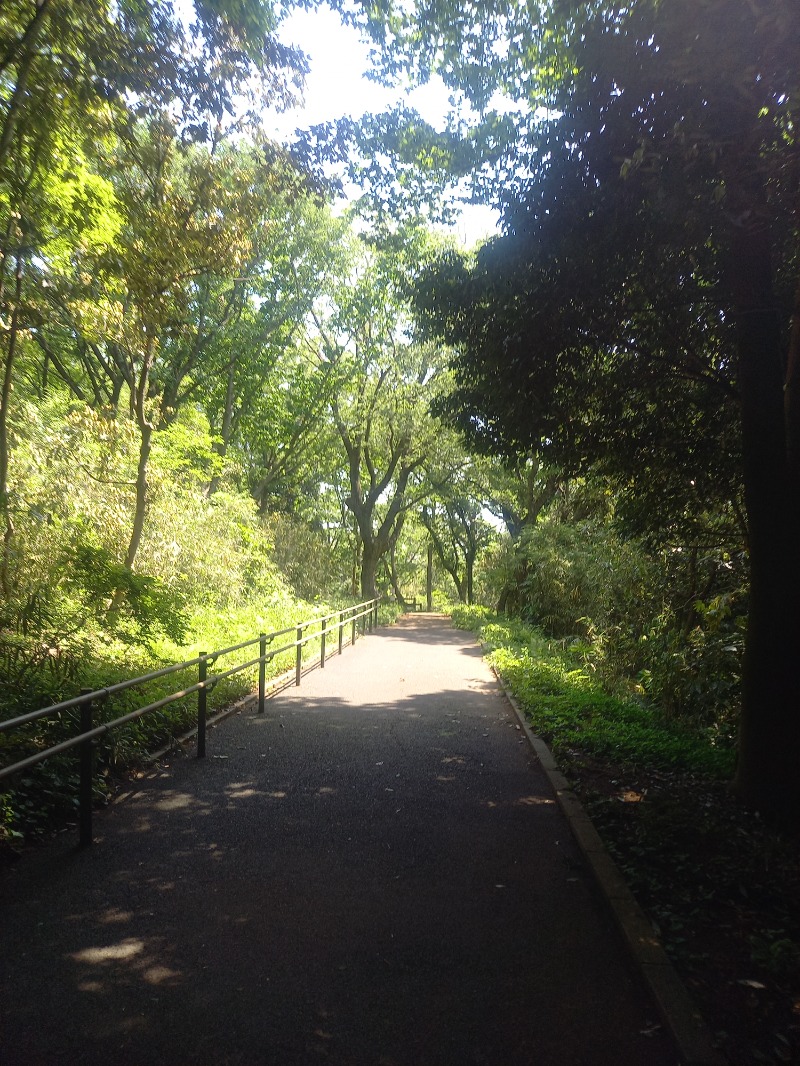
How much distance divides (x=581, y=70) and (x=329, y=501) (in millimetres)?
36457

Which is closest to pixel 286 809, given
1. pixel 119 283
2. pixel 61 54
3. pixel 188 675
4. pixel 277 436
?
pixel 188 675

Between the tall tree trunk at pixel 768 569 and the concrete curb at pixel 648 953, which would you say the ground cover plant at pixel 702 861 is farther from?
the tall tree trunk at pixel 768 569

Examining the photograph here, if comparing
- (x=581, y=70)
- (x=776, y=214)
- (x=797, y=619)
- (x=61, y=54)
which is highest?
(x=61, y=54)

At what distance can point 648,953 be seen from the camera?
3.56 meters

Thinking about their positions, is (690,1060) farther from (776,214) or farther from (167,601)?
(167,601)

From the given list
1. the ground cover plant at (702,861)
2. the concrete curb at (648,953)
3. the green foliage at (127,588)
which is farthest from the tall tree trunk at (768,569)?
the green foliage at (127,588)

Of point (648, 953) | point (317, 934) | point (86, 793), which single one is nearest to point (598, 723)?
point (648, 953)

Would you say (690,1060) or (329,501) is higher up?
(329,501)

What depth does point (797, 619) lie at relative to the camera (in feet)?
18.0

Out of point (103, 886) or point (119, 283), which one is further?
point (119, 283)

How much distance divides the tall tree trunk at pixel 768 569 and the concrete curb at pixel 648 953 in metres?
1.45

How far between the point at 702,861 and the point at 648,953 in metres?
1.33

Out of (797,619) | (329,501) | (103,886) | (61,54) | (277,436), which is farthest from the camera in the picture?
(329,501)

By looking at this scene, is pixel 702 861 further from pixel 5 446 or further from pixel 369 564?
pixel 369 564
